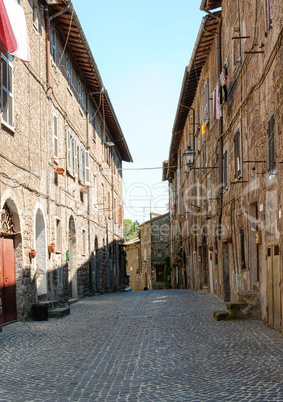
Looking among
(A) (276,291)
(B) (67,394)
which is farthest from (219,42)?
(B) (67,394)

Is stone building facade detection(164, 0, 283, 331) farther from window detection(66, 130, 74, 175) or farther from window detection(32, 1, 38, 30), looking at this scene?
window detection(32, 1, 38, 30)

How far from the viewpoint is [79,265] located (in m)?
18.5

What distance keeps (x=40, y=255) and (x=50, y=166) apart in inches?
99.7

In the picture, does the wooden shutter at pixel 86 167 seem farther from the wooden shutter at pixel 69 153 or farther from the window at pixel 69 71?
the window at pixel 69 71

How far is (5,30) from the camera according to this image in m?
9.50

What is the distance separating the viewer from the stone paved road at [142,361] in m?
5.26

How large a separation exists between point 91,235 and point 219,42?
956 cm

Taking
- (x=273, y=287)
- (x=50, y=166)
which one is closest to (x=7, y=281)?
(x=50, y=166)

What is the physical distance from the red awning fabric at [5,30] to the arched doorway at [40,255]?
4.76 metres

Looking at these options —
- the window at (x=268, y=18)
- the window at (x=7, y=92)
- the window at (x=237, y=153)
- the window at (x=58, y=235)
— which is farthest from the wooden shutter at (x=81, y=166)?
the window at (x=268, y=18)

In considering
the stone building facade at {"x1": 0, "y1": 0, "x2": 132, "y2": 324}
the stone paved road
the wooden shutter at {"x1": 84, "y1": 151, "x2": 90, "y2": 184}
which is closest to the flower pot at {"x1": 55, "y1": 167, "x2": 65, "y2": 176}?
the stone building facade at {"x1": 0, "y1": 0, "x2": 132, "y2": 324}

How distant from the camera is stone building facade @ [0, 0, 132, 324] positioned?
36.2 ft

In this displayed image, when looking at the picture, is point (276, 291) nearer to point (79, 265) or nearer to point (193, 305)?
point (193, 305)

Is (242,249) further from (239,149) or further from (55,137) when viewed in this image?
(55,137)
